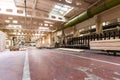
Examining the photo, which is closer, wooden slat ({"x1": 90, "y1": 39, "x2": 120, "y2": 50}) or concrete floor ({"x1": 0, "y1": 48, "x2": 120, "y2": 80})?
concrete floor ({"x1": 0, "y1": 48, "x2": 120, "y2": 80})

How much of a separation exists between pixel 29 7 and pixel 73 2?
222 inches

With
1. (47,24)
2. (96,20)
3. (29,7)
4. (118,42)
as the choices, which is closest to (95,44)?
(118,42)

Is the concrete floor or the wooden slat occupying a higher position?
the wooden slat

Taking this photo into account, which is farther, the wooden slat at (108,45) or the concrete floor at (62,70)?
the wooden slat at (108,45)

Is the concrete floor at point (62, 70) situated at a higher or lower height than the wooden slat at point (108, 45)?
lower

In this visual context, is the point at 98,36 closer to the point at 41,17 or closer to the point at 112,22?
the point at 112,22

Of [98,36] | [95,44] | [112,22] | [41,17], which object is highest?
[41,17]

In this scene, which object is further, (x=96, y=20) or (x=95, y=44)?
(x=96, y=20)

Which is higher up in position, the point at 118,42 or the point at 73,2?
the point at 73,2

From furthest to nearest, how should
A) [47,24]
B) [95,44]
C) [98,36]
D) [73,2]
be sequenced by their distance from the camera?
[47,24], [73,2], [98,36], [95,44]

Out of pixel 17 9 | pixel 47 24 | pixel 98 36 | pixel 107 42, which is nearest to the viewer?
pixel 107 42

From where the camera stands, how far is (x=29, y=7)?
12352 millimetres

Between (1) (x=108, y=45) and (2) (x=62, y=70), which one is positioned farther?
(1) (x=108, y=45)

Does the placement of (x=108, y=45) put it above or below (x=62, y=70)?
above
